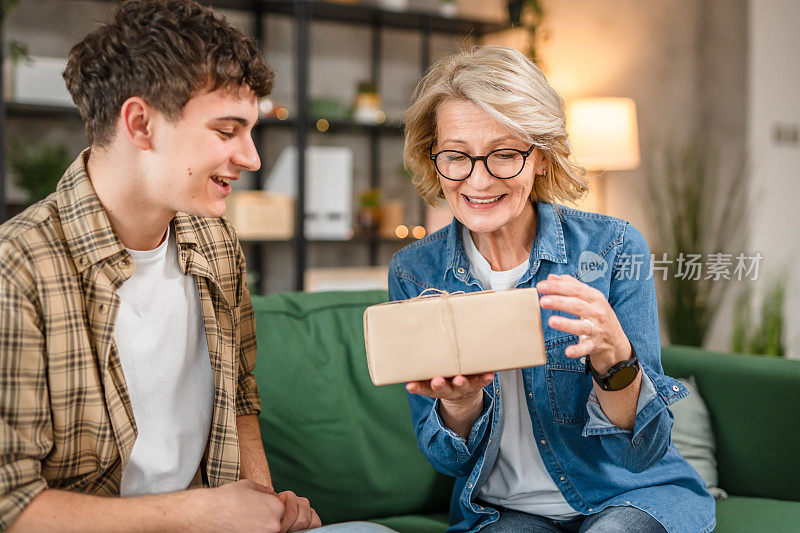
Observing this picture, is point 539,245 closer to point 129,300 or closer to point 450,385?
point 450,385

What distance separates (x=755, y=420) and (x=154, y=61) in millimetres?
1541

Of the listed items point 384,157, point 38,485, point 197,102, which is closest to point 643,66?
point 384,157

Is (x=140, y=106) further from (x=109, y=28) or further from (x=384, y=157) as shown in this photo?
(x=384, y=157)

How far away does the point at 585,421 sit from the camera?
137cm

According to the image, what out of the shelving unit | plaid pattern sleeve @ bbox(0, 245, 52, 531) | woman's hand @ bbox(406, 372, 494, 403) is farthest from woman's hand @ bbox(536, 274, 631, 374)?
the shelving unit

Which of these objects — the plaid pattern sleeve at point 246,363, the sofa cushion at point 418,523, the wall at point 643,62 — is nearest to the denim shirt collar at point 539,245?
the plaid pattern sleeve at point 246,363

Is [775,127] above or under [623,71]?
under

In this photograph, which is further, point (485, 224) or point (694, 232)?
point (694, 232)

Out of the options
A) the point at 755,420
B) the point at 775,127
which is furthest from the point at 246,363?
the point at 775,127

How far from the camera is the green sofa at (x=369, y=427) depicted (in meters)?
1.66

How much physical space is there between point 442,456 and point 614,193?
3441mm

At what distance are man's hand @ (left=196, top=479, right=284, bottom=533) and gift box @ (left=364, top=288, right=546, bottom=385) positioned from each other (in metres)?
0.25

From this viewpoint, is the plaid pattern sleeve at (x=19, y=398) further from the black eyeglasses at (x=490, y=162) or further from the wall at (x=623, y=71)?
the wall at (x=623, y=71)

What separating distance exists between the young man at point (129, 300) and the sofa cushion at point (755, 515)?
949 mm
